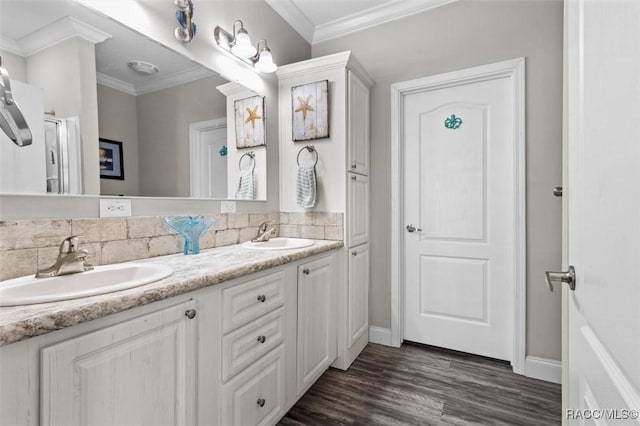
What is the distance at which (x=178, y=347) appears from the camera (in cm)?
99

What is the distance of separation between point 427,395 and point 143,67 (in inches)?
93.0

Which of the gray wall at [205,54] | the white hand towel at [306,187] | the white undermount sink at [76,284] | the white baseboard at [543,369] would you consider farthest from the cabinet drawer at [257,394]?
the white baseboard at [543,369]

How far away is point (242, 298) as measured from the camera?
1265mm

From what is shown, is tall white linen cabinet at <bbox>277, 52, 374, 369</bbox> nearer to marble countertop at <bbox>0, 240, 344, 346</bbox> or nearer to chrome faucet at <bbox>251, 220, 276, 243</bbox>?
chrome faucet at <bbox>251, 220, 276, 243</bbox>

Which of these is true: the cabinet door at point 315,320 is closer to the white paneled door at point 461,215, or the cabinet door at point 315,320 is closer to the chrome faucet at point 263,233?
the chrome faucet at point 263,233

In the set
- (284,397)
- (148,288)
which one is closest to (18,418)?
(148,288)

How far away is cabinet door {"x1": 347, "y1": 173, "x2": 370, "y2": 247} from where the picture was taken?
2208 mm

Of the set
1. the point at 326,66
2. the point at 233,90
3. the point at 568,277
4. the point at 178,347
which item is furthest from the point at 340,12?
the point at 178,347

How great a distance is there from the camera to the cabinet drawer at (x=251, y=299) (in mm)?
1191

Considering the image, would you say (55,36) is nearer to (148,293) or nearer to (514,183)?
(148,293)

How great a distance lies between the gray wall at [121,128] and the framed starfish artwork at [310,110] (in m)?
1.12

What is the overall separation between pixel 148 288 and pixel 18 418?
0.36m

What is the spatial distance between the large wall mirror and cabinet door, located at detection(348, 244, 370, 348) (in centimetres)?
102

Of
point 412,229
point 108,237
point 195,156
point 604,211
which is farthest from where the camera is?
point 412,229
